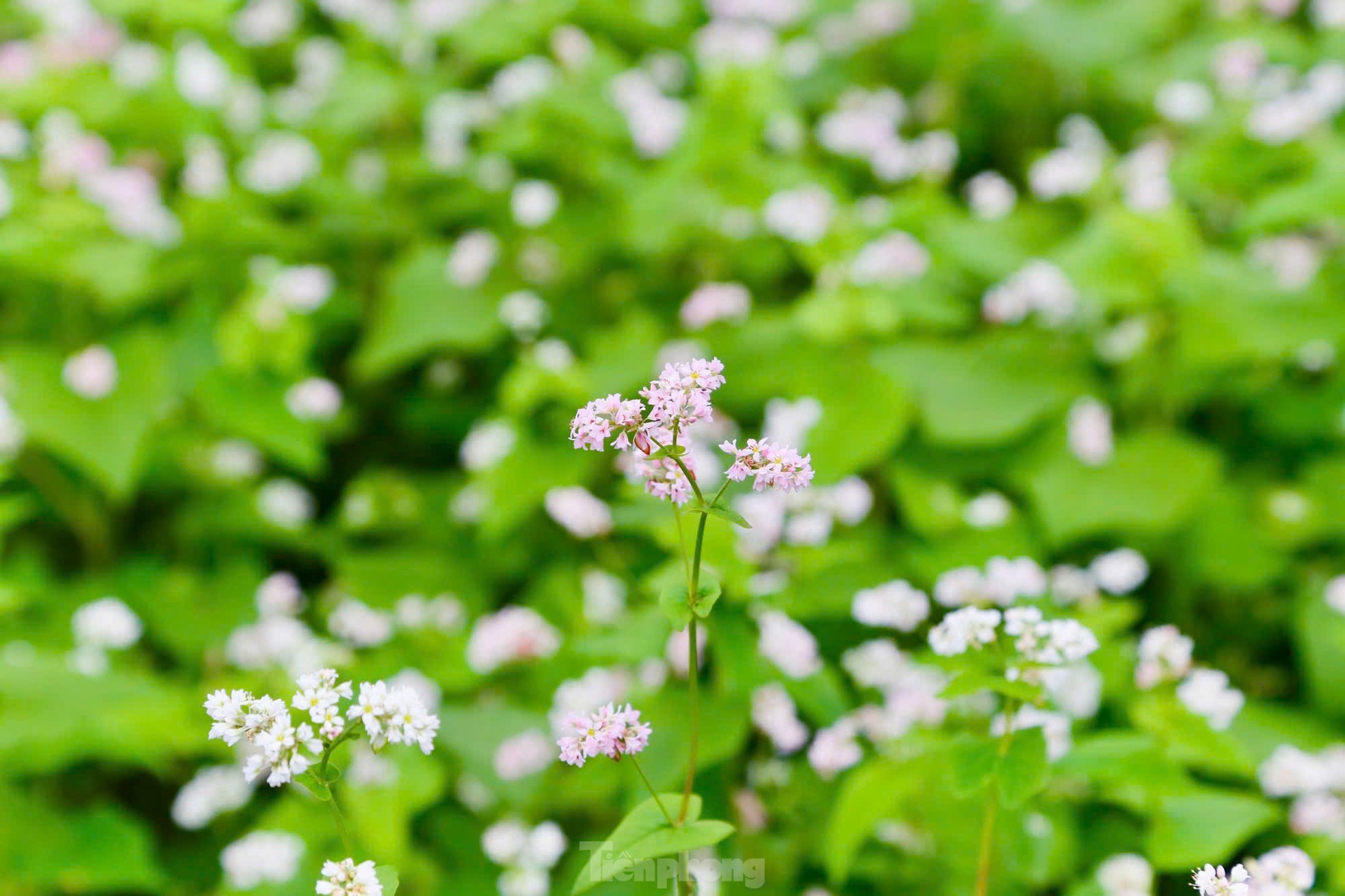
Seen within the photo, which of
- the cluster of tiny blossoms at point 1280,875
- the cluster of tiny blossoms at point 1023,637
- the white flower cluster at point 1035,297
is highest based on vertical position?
the white flower cluster at point 1035,297

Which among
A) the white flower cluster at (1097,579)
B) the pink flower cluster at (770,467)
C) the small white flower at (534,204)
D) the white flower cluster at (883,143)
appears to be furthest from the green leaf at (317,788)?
the white flower cluster at (883,143)

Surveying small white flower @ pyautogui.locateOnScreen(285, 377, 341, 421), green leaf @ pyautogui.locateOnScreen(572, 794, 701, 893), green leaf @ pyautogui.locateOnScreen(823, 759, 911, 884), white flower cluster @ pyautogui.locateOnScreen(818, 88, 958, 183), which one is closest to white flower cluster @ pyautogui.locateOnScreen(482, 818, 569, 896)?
green leaf @ pyautogui.locateOnScreen(823, 759, 911, 884)

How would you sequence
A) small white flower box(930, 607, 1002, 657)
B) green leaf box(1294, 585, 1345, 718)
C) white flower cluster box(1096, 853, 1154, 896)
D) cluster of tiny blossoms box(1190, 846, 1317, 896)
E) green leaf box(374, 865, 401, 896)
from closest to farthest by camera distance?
green leaf box(374, 865, 401, 896)
cluster of tiny blossoms box(1190, 846, 1317, 896)
small white flower box(930, 607, 1002, 657)
white flower cluster box(1096, 853, 1154, 896)
green leaf box(1294, 585, 1345, 718)

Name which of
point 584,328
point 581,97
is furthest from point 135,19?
point 584,328

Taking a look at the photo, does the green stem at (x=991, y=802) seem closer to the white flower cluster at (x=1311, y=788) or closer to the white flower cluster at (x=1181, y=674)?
the white flower cluster at (x=1181, y=674)

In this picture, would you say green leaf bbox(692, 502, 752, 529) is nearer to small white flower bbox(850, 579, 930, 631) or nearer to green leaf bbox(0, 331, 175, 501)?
small white flower bbox(850, 579, 930, 631)

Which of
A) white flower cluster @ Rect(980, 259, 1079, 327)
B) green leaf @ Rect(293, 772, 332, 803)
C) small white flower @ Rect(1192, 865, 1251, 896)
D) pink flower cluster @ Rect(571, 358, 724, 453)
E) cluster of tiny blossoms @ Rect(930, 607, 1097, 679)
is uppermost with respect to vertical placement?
white flower cluster @ Rect(980, 259, 1079, 327)
